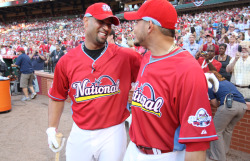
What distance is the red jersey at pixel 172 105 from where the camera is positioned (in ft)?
3.94

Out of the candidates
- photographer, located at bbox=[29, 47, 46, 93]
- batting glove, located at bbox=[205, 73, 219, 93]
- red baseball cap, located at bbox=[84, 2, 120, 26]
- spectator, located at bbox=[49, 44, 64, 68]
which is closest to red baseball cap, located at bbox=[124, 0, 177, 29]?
red baseball cap, located at bbox=[84, 2, 120, 26]

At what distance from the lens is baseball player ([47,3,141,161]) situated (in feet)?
6.33

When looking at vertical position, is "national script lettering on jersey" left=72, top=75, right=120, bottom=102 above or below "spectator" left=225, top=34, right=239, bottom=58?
below

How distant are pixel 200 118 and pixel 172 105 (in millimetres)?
181

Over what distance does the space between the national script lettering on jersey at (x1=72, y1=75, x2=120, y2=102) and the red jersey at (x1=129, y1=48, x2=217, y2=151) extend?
18.8 inches

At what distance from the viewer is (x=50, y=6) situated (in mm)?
37031

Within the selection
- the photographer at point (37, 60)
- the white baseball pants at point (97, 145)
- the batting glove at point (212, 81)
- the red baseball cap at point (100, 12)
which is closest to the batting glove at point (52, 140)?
the white baseball pants at point (97, 145)

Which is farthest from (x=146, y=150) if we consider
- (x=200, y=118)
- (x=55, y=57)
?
(x=55, y=57)

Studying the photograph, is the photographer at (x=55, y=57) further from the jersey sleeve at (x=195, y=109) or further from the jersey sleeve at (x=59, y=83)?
Answer: the jersey sleeve at (x=195, y=109)

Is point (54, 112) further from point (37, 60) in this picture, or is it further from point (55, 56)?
point (37, 60)

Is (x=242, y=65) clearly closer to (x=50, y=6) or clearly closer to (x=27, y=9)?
(x=50, y=6)

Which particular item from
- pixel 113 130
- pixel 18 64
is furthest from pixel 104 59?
pixel 18 64

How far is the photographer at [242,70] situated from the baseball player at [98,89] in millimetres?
3047

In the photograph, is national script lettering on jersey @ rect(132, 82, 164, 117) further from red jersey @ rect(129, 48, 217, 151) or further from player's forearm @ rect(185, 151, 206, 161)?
player's forearm @ rect(185, 151, 206, 161)
